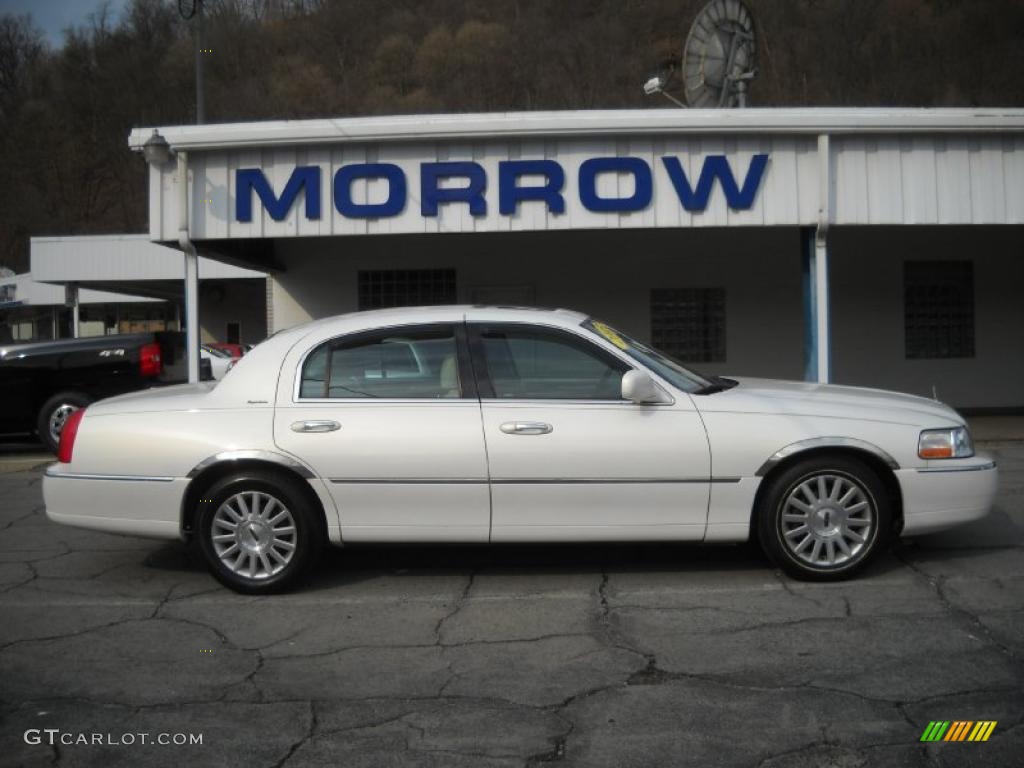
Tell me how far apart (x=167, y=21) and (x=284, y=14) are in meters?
7.94

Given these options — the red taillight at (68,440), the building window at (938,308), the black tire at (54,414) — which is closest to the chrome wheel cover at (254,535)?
the red taillight at (68,440)

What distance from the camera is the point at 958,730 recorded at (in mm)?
3570

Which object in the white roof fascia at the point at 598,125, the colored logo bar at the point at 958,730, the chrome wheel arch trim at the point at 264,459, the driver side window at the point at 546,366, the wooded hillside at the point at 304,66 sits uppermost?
the wooded hillside at the point at 304,66

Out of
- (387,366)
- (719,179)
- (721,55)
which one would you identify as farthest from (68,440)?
(721,55)

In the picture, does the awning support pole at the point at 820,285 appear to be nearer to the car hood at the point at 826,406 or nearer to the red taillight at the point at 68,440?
the car hood at the point at 826,406

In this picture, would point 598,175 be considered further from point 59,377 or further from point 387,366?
point 59,377

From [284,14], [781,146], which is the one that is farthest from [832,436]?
[284,14]

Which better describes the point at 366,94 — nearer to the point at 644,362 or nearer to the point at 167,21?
the point at 167,21

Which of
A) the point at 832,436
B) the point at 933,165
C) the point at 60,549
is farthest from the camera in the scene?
the point at 933,165

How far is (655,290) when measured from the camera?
575 inches

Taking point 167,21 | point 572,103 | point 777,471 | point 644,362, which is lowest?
point 777,471

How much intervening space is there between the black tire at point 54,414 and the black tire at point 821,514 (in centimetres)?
880

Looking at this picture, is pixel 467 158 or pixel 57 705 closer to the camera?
pixel 57 705

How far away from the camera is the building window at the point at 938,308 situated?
14617 millimetres
